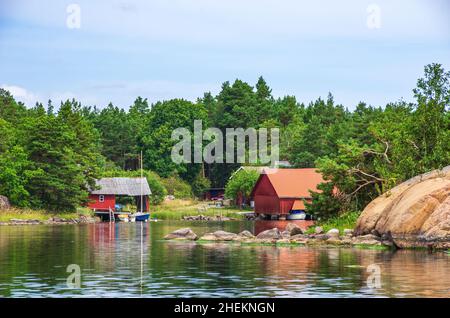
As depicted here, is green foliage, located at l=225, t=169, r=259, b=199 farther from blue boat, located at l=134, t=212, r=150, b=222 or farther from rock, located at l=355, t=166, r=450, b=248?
rock, located at l=355, t=166, r=450, b=248

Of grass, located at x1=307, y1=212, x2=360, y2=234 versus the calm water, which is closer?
the calm water

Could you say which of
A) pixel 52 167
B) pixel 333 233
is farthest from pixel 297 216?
pixel 333 233

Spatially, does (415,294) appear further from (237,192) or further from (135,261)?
(237,192)

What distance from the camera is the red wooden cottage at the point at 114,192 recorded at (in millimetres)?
98062

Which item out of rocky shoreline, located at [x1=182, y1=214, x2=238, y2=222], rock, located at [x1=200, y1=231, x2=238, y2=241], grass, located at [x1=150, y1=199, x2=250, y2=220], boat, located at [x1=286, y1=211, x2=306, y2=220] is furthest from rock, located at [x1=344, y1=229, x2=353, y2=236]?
grass, located at [x1=150, y1=199, x2=250, y2=220]

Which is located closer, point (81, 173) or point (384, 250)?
point (384, 250)

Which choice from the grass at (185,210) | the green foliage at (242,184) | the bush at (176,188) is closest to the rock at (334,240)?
the grass at (185,210)

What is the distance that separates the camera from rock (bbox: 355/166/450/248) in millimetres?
44344

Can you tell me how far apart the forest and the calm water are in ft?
33.7

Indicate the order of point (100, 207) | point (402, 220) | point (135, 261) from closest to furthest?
1. point (135, 261)
2. point (402, 220)
3. point (100, 207)

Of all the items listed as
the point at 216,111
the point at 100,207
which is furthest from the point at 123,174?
the point at 216,111

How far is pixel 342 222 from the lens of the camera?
186 ft

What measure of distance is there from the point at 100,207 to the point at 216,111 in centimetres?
4733
